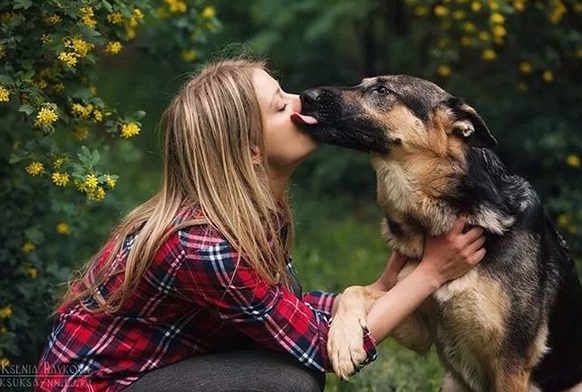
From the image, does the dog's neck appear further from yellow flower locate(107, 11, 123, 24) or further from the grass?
yellow flower locate(107, 11, 123, 24)

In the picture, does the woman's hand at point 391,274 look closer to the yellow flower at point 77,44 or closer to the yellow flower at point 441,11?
the yellow flower at point 77,44

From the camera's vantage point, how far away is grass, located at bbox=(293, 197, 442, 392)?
5.04 meters

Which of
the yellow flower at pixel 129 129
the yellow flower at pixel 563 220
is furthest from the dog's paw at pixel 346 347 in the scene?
the yellow flower at pixel 563 220

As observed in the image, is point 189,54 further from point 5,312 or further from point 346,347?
point 346,347

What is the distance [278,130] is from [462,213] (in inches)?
29.5

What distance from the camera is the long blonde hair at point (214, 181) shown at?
12.0 ft

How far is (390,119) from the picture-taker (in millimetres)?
4051

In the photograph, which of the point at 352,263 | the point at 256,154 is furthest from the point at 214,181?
the point at 352,263

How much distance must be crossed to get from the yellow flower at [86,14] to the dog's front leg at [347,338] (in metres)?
1.41

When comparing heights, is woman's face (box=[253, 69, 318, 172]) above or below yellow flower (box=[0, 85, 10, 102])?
below

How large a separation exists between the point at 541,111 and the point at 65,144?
3360 millimetres

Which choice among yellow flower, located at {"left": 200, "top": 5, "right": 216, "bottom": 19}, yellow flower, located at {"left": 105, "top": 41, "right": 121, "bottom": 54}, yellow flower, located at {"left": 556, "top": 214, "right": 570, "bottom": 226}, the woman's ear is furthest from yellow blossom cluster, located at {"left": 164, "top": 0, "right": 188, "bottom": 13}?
yellow flower, located at {"left": 556, "top": 214, "right": 570, "bottom": 226}

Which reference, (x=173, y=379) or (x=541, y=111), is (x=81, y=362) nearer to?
(x=173, y=379)

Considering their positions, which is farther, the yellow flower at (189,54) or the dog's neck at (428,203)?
the yellow flower at (189,54)
